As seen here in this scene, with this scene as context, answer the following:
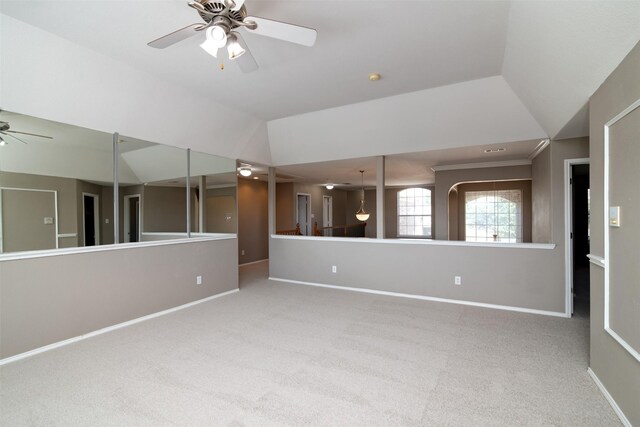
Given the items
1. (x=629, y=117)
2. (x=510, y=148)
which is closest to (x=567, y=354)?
(x=629, y=117)

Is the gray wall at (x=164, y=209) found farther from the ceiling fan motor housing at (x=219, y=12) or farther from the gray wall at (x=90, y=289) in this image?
the ceiling fan motor housing at (x=219, y=12)

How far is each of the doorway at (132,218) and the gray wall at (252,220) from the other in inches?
150

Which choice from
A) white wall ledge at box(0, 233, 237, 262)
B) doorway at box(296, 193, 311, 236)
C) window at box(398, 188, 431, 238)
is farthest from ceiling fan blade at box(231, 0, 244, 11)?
window at box(398, 188, 431, 238)

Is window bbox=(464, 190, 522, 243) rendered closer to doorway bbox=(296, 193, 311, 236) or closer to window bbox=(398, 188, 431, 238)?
window bbox=(398, 188, 431, 238)

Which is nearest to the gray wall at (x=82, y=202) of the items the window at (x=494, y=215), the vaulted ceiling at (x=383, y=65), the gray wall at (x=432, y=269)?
the vaulted ceiling at (x=383, y=65)

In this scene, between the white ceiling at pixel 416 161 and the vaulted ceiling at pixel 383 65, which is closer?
the vaulted ceiling at pixel 383 65

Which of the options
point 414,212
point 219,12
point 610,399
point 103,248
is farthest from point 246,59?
point 414,212

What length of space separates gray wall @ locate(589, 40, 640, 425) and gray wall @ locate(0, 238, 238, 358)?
449cm

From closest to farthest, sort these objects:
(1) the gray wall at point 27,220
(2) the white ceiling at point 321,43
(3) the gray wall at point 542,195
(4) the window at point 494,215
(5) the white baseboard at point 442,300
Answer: (2) the white ceiling at point 321,43 → (1) the gray wall at point 27,220 → (5) the white baseboard at point 442,300 → (3) the gray wall at point 542,195 → (4) the window at point 494,215

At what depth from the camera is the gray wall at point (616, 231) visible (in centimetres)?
177

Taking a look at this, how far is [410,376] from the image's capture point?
241 centimetres

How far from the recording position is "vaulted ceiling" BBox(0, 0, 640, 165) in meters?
2.19

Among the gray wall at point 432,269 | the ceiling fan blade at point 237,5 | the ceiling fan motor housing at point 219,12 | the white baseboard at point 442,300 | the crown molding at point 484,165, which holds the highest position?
the ceiling fan motor housing at point 219,12

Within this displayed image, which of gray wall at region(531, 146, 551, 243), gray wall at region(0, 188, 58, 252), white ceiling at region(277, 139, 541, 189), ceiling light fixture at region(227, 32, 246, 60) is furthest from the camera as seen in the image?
white ceiling at region(277, 139, 541, 189)
